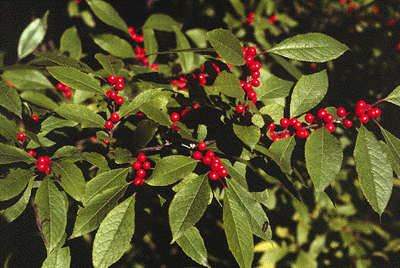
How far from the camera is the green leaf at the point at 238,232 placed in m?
0.96

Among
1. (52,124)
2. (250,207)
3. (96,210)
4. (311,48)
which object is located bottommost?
(250,207)

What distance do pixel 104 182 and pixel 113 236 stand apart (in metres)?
0.24

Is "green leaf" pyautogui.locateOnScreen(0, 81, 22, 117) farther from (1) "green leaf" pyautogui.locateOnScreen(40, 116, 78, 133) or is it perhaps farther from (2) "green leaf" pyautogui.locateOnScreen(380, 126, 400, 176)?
(2) "green leaf" pyautogui.locateOnScreen(380, 126, 400, 176)

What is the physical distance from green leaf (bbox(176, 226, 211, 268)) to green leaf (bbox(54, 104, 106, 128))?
661mm

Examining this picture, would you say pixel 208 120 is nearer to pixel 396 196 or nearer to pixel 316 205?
pixel 316 205

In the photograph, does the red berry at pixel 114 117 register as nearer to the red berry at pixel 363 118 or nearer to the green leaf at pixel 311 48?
the green leaf at pixel 311 48

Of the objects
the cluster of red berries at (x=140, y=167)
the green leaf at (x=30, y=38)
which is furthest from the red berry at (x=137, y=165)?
the green leaf at (x=30, y=38)

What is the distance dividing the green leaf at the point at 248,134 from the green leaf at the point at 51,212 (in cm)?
82

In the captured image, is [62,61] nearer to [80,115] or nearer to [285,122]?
[80,115]

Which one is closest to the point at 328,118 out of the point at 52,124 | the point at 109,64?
the point at 109,64

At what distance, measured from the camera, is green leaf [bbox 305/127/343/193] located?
96 centimetres

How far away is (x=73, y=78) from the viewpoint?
119 centimetres

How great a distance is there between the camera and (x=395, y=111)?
8.42ft

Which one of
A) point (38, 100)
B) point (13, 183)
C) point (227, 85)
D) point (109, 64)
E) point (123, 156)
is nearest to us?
point (227, 85)
